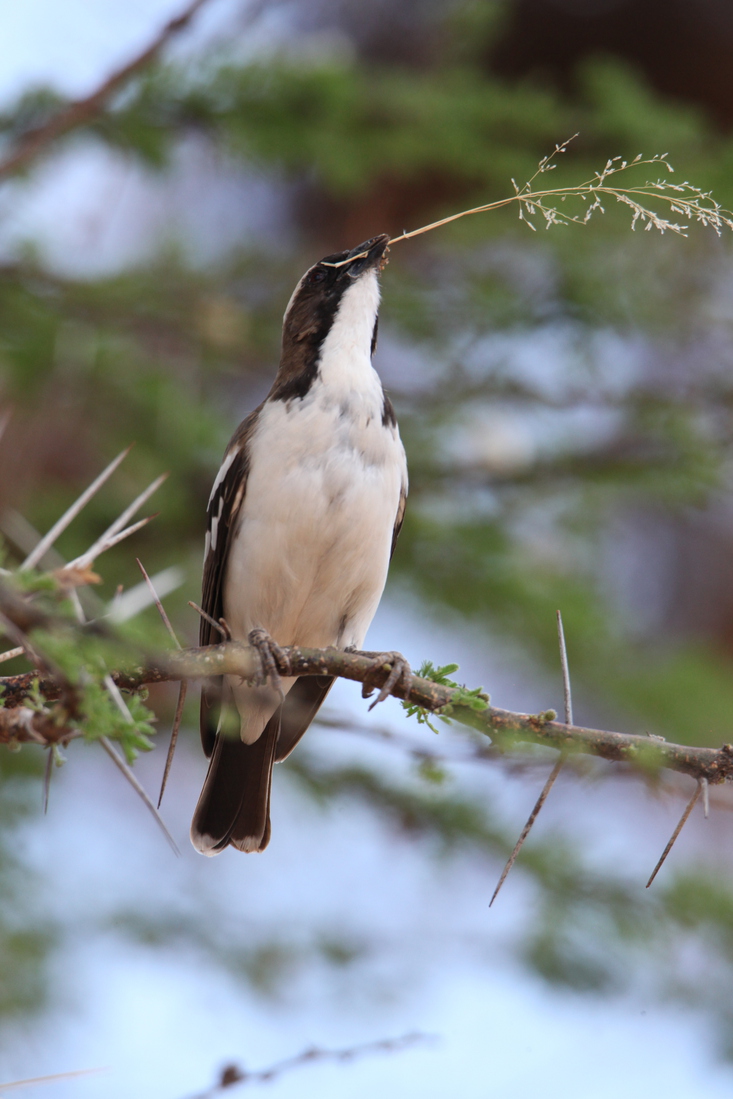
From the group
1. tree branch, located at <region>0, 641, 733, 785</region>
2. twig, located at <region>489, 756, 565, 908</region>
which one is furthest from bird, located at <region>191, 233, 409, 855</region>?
twig, located at <region>489, 756, 565, 908</region>

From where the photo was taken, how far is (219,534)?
4422 millimetres

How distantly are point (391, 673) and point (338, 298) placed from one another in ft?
7.37

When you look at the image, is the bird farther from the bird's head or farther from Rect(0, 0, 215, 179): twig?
Rect(0, 0, 215, 179): twig

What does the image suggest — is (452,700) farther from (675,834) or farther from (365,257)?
(365,257)

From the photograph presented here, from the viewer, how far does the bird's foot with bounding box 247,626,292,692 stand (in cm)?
252

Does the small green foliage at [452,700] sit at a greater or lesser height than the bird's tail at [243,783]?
greater

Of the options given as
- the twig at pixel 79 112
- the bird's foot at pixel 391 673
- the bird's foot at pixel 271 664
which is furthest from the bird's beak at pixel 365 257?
the bird's foot at pixel 271 664

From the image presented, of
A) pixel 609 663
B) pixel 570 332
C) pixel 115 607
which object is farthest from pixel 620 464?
pixel 115 607

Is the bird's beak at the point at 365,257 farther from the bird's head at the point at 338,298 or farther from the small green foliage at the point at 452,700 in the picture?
the small green foliage at the point at 452,700

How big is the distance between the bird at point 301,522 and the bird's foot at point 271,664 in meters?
1.24

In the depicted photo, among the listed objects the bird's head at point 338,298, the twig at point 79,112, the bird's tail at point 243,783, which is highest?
the twig at point 79,112

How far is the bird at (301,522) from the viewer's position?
4020 millimetres

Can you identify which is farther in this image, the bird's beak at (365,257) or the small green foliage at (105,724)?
the bird's beak at (365,257)

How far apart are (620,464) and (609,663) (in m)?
1.11
